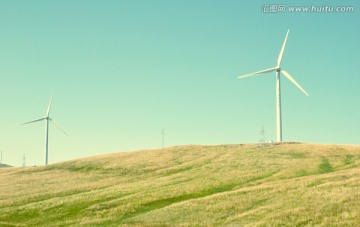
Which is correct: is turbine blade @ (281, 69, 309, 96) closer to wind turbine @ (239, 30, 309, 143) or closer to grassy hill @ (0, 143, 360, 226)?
wind turbine @ (239, 30, 309, 143)

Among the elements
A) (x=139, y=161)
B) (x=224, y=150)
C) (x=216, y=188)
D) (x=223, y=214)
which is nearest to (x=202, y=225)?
(x=223, y=214)

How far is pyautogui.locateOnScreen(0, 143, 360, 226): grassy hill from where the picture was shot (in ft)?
104

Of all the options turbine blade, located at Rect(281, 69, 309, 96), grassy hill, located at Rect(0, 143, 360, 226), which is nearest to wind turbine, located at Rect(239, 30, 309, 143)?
turbine blade, located at Rect(281, 69, 309, 96)

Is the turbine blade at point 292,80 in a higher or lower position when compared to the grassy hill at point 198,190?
higher

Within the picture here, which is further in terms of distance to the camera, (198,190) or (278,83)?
(278,83)

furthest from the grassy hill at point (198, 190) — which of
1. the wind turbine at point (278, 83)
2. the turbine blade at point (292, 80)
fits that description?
the turbine blade at point (292, 80)

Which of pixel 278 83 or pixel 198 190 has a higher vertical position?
pixel 278 83

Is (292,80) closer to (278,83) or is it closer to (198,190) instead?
(278,83)

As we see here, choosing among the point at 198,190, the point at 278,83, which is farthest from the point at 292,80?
the point at 198,190

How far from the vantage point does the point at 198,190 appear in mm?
44000

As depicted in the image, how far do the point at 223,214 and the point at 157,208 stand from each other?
7061 mm

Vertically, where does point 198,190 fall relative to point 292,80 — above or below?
below

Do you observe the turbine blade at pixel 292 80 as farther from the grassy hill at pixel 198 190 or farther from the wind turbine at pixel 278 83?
the grassy hill at pixel 198 190

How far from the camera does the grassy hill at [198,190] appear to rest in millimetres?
31822
